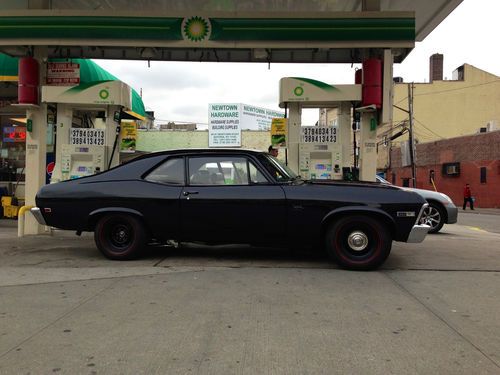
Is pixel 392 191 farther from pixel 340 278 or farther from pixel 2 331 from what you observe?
pixel 2 331

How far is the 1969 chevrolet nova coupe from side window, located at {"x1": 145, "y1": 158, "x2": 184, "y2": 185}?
0.05 feet

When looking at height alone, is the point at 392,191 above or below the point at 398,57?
below

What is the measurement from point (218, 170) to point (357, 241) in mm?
2148

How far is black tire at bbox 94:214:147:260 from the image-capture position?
6.74m

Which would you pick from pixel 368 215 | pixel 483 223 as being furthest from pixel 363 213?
pixel 483 223

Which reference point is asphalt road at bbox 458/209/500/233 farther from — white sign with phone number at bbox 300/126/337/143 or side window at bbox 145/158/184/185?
side window at bbox 145/158/184/185

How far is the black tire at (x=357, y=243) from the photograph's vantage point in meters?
6.23

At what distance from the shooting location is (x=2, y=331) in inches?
163

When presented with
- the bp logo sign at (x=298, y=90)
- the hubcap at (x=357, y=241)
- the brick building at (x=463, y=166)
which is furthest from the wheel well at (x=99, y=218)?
the brick building at (x=463, y=166)

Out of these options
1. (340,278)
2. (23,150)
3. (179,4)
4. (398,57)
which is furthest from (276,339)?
(23,150)

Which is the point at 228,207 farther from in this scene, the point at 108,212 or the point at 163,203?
the point at 108,212

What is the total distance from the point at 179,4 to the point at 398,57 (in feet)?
16.9

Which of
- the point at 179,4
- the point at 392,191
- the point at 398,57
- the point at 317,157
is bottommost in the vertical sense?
the point at 392,191

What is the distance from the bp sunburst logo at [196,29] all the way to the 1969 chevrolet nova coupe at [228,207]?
11.0 ft
